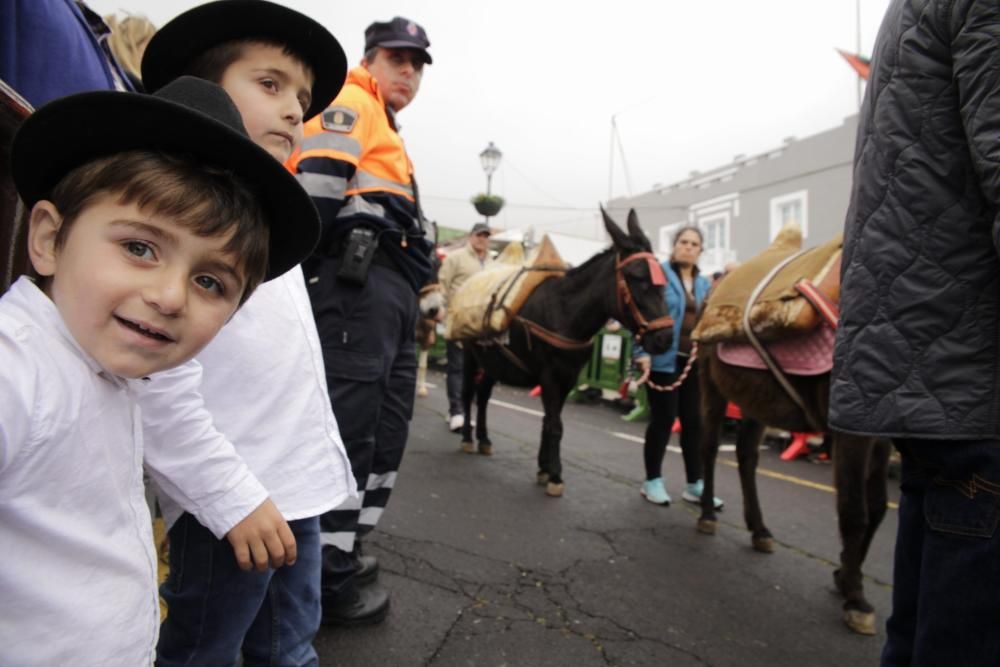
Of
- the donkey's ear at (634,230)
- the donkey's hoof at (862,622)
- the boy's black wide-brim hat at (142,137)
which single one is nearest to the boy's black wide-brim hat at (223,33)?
the boy's black wide-brim hat at (142,137)

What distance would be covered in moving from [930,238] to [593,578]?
91.2 inches

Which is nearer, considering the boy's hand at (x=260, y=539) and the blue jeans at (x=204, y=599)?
the boy's hand at (x=260, y=539)

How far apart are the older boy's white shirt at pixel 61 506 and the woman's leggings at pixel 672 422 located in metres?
4.14

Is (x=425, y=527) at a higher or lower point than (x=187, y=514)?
lower

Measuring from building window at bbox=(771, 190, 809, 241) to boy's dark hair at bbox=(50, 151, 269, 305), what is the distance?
2259 centimetres

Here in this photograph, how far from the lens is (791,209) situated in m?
22.4

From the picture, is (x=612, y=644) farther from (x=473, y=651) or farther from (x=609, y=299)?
(x=609, y=299)

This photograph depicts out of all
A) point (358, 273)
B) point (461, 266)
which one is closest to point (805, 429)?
point (358, 273)

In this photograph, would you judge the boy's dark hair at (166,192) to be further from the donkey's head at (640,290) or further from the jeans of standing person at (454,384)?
the jeans of standing person at (454,384)

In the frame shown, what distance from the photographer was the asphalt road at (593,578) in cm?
250

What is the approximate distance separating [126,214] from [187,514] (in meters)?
0.77

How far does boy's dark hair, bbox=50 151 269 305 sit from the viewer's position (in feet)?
3.01

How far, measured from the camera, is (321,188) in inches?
92.9

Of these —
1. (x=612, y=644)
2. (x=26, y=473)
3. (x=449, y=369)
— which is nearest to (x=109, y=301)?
(x=26, y=473)
